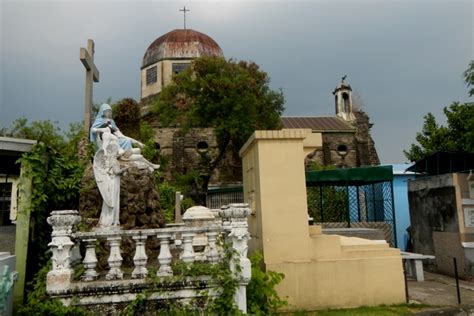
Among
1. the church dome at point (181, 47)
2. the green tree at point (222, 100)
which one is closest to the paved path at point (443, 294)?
the green tree at point (222, 100)

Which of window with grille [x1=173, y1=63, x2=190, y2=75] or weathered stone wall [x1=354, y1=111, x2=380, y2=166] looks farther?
weathered stone wall [x1=354, y1=111, x2=380, y2=166]

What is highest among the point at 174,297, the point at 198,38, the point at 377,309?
the point at 198,38

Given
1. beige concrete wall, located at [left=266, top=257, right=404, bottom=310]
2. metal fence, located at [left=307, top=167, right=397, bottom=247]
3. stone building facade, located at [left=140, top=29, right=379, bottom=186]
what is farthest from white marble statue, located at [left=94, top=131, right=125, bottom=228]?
stone building facade, located at [left=140, top=29, right=379, bottom=186]

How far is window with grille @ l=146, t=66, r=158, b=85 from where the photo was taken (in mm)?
29844

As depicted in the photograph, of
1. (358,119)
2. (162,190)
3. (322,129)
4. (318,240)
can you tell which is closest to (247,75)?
(162,190)

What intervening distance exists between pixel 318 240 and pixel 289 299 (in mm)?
1049

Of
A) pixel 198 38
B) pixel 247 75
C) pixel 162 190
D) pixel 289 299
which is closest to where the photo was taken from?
pixel 289 299

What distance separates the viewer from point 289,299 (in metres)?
5.88

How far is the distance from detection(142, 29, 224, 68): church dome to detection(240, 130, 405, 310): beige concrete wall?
24.2 m

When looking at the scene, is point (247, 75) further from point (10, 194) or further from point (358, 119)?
point (10, 194)

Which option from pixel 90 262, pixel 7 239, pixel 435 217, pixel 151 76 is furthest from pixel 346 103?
pixel 90 262

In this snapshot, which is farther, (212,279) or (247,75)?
(247,75)

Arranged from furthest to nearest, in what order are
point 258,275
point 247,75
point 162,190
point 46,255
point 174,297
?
point 247,75
point 162,190
point 46,255
point 258,275
point 174,297

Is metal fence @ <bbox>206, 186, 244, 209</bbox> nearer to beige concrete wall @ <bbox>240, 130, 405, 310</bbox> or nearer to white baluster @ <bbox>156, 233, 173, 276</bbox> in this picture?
beige concrete wall @ <bbox>240, 130, 405, 310</bbox>
